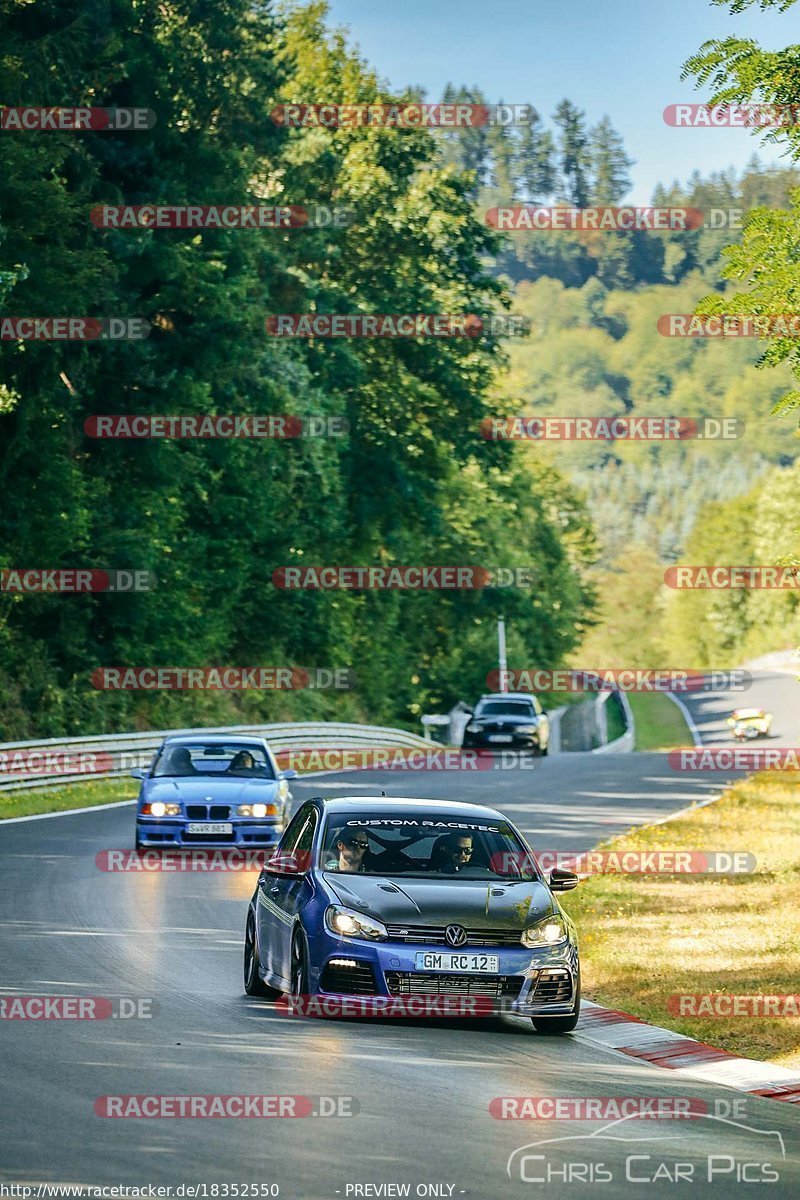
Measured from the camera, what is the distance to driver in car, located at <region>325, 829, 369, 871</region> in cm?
1223

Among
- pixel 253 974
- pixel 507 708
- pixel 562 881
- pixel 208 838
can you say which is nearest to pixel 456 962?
pixel 562 881

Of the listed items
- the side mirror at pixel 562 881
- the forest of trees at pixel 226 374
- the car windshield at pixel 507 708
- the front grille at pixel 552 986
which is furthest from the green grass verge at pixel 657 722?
the front grille at pixel 552 986

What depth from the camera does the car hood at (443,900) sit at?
37.8 feet

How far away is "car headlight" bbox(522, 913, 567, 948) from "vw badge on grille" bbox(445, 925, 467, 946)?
0.40 meters

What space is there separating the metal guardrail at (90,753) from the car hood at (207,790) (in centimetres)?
337

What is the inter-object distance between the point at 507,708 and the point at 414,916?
41.6 m

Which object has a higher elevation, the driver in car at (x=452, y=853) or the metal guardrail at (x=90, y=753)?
the metal guardrail at (x=90, y=753)

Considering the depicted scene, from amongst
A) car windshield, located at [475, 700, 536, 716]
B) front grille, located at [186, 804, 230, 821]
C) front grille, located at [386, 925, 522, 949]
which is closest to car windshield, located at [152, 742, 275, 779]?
front grille, located at [186, 804, 230, 821]

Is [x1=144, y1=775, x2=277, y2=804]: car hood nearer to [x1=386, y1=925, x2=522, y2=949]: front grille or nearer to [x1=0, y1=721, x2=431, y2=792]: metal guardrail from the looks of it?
[x1=0, y1=721, x2=431, y2=792]: metal guardrail

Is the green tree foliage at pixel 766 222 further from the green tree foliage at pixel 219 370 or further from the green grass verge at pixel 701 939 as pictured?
the green tree foliage at pixel 219 370

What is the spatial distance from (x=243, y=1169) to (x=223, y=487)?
161ft

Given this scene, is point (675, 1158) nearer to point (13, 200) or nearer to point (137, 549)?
point (13, 200)

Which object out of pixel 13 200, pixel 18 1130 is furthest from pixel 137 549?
pixel 18 1130

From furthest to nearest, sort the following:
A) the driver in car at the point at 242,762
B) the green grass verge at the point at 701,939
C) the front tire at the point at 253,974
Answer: the driver in car at the point at 242,762, the front tire at the point at 253,974, the green grass verge at the point at 701,939
